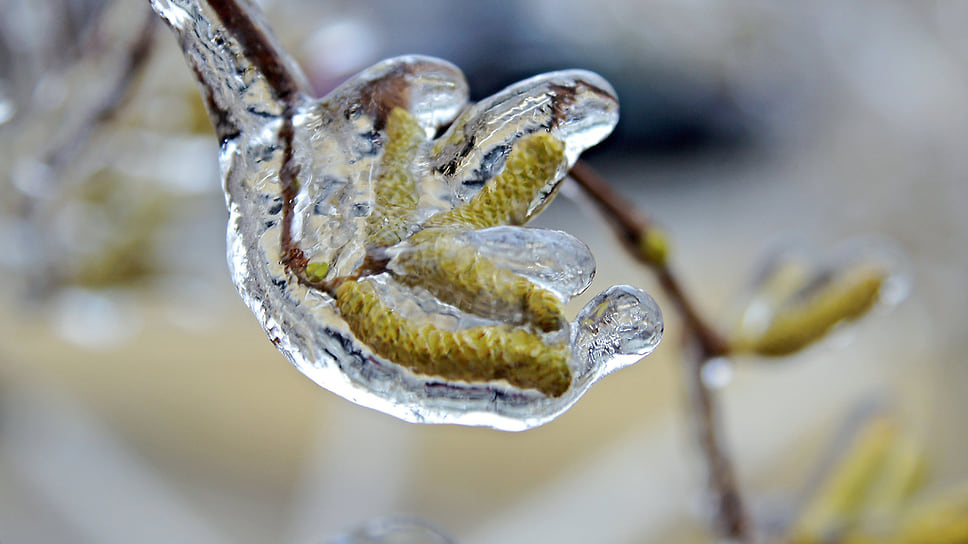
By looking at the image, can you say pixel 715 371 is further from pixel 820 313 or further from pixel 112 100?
pixel 112 100

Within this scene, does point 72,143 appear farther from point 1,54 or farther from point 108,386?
point 108,386

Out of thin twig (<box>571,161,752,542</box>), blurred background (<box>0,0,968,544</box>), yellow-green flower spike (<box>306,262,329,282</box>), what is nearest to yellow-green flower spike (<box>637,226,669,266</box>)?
thin twig (<box>571,161,752,542</box>)

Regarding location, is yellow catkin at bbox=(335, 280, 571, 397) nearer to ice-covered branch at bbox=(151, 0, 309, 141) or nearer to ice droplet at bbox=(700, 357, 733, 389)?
ice-covered branch at bbox=(151, 0, 309, 141)

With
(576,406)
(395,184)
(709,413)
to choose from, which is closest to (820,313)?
(709,413)

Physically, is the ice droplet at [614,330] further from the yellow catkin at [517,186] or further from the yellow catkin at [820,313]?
the yellow catkin at [820,313]

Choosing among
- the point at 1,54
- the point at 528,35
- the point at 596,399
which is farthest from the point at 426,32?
the point at 1,54

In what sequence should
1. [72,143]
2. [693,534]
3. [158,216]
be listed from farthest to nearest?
1. [693,534]
2. [158,216]
3. [72,143]
